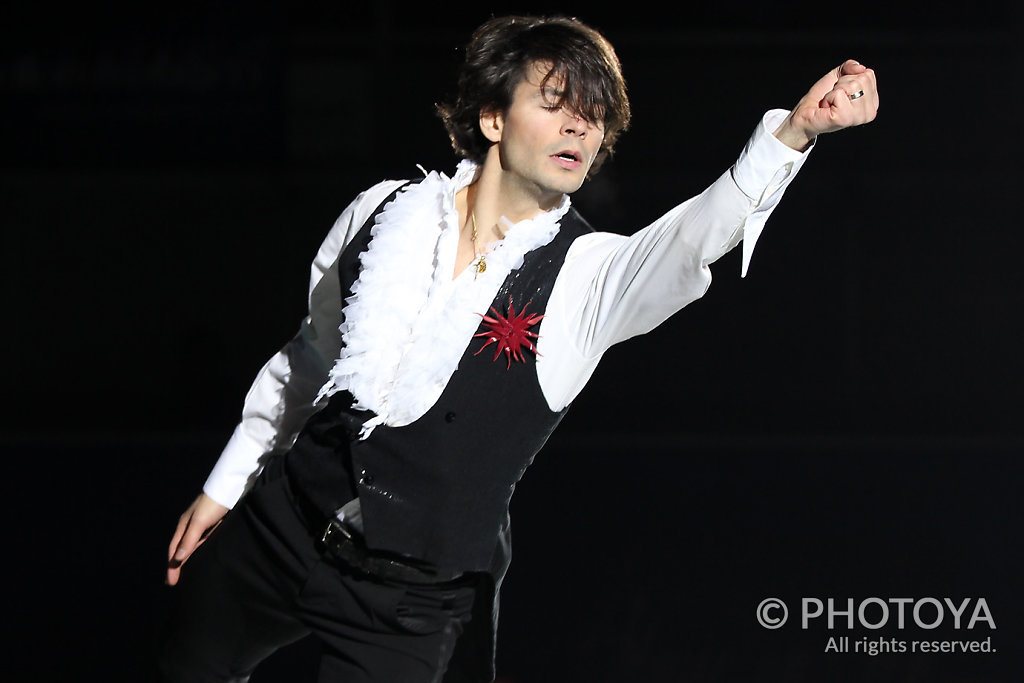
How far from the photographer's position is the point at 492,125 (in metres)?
1.70

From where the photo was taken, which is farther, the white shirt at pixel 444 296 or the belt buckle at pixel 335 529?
the belt buckle at pixel 335 529

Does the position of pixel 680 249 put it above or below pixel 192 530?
above

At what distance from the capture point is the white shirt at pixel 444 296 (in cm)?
129

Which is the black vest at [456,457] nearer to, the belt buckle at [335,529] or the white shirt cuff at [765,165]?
the belt buckle at [335,529]

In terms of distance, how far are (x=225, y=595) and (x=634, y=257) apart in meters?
0.73

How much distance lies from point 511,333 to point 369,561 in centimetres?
34

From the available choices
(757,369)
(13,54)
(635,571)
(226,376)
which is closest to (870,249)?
(757,369)

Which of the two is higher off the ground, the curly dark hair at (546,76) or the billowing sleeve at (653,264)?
the curly dark hair at (546,76)

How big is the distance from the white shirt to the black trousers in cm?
13

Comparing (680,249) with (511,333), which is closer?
(680,249)

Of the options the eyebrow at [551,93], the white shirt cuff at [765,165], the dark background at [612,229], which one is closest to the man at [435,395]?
the eyebrow at [551,93]

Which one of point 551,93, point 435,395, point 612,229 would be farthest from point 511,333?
point 612,229

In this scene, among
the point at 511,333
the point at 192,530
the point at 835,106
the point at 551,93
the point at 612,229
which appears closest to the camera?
the point at 835,106

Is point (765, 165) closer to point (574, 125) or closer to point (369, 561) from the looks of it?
point (574, 125)
